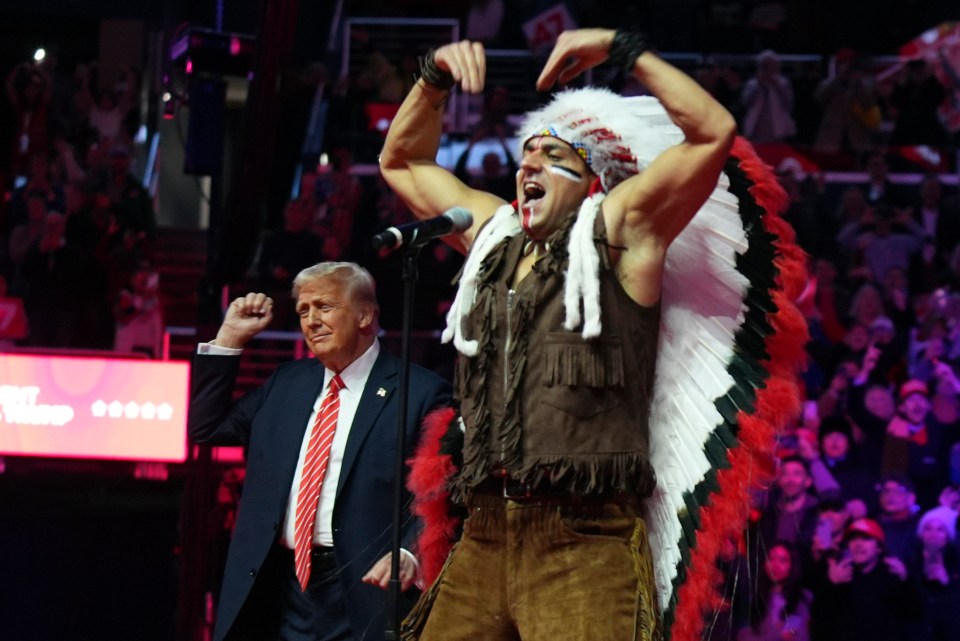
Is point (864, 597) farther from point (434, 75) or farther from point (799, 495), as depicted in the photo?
point (434, 75)

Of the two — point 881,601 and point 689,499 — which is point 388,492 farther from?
point 881,601

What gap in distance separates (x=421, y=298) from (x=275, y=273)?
112 centimetres

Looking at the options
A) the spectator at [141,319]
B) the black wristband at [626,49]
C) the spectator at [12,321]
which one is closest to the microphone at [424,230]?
the black wristband at [626,49]

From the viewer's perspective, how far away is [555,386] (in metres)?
3.20

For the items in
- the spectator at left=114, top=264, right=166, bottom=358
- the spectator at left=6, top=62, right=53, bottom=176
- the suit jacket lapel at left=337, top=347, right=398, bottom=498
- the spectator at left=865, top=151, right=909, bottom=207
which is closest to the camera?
the suit jacket lapel at left=337, top=347, right=398, bottom=498

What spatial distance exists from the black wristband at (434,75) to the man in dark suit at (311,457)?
1021mm

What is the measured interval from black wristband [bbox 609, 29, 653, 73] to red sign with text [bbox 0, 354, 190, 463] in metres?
4.78

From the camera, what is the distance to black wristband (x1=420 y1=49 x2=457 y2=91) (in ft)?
11.9

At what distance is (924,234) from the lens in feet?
37.3

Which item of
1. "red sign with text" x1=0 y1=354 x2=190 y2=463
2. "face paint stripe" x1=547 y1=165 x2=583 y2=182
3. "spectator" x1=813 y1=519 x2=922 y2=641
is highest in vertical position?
"face paint stripe" x1=547 y1=165 x2=583 y2=182

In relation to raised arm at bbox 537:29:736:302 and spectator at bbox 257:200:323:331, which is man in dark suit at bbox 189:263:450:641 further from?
spectator at bbox 257:200:323:331

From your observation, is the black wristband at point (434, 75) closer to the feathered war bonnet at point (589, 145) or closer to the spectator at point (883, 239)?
the feathered war bonnet at point (589, 145)

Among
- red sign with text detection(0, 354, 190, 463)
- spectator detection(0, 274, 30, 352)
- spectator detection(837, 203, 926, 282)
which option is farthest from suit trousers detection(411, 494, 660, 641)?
spectator detection(837, 203, 926, 282)

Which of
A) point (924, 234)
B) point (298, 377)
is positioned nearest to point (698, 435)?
point (298, 377)
